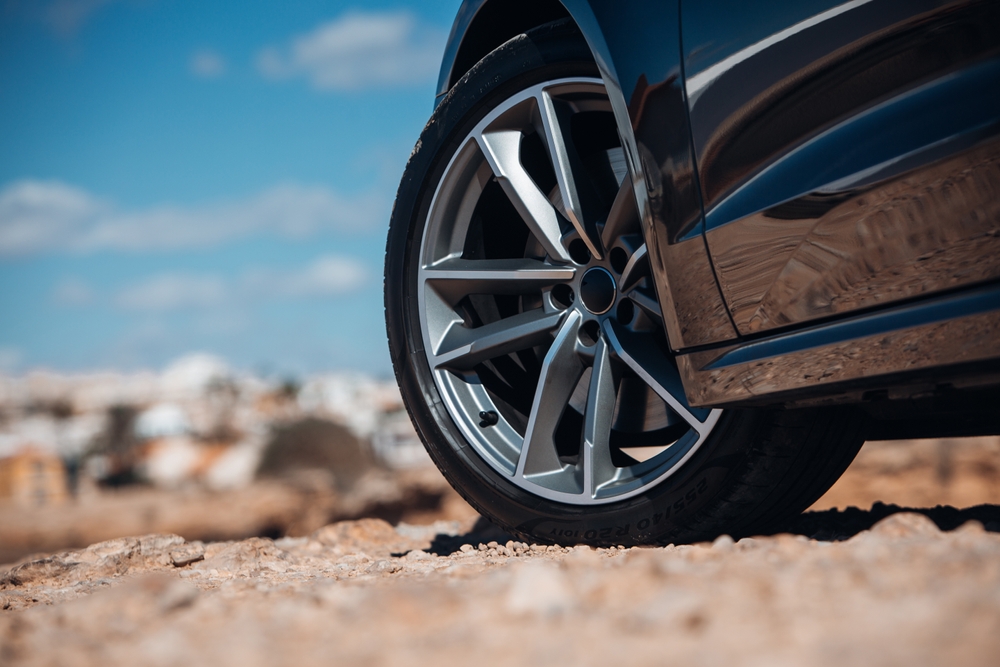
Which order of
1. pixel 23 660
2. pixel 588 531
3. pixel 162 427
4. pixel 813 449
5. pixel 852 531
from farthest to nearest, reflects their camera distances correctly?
pixel 162 427
pixel 852 531
pixel 588 531
pixel 813 449
pixel 23 660

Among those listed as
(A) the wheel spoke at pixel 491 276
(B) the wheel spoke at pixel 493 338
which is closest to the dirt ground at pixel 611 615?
(B) the wheel spoke at pixel 493 338

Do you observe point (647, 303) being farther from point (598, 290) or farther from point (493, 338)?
point (493, 338)

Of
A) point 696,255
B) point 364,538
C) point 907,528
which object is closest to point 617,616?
point 907,528

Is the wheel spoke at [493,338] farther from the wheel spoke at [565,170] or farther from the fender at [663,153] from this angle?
the fender at [663,153]

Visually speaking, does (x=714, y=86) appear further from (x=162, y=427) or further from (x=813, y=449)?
(x=162, y=427)

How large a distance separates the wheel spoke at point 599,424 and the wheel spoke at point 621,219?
1.01ft

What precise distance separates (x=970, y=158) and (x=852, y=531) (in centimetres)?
134

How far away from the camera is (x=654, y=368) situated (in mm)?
2295

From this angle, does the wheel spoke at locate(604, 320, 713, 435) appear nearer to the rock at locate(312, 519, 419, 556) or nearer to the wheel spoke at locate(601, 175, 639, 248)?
the wheel spoke at locate(601, 175, 639, 248)

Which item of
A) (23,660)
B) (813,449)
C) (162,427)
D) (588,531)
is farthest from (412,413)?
(162,427)

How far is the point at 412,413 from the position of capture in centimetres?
276

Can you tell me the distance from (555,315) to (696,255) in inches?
25.3

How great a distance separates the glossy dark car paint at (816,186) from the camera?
1.58 meters

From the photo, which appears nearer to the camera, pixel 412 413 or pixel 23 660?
pixel 23 660
